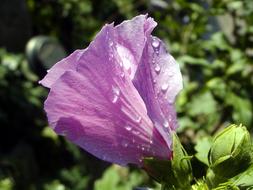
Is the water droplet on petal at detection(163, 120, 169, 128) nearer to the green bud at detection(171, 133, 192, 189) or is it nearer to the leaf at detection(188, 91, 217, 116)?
the green bud at detection(171, 133, 192, 189)

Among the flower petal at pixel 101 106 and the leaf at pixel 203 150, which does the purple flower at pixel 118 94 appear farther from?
the leaf at pixel 203 150

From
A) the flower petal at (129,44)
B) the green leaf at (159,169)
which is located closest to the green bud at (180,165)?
the green leaf at (159,169)

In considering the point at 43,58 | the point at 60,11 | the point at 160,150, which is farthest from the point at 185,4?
the point at 60,11

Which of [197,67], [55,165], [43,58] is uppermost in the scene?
[43,58]

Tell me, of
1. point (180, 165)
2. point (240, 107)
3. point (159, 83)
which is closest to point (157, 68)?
point (159, 83)

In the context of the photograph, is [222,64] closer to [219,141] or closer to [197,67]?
[197,67]

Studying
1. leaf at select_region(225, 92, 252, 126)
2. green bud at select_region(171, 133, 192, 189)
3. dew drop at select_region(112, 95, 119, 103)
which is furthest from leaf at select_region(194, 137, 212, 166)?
leaf at select_region(225, 92, 252, 126)
